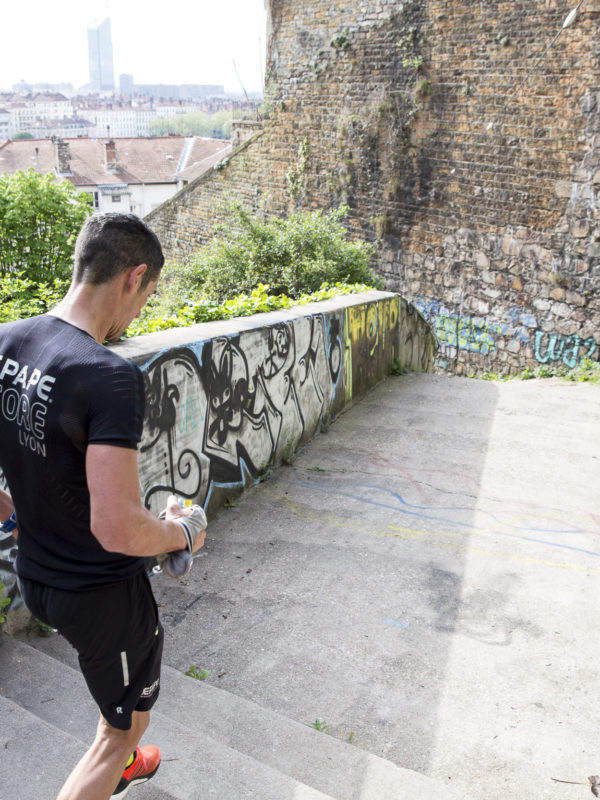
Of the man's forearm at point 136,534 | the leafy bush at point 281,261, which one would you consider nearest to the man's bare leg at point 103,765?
the man's forearm at point 136,534

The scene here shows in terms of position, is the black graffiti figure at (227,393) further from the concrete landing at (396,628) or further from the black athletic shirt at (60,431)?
the black athletic shirt at (60,431)

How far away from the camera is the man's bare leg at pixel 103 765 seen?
1874 mm

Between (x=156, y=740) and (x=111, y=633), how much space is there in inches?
29.9

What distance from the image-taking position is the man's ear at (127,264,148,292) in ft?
6.10

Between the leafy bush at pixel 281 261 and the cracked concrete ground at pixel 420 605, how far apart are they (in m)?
4.11

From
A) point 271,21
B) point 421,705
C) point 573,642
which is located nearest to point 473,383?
point 573,642

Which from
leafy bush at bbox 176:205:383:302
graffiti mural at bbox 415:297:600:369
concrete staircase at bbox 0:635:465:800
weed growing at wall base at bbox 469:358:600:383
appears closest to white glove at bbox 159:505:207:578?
concrete staircase at bbox 0:635:465:800

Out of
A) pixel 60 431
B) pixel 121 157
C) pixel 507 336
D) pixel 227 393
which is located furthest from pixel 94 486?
pixel 121 157

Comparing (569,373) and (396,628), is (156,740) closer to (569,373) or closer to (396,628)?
(396,628)

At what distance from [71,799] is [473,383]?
7.71 meters

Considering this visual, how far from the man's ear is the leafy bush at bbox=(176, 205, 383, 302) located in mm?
7958

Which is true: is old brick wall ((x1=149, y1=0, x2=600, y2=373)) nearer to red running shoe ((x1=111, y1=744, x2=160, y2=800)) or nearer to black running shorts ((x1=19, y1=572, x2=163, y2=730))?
red running shoe ((x1=111, y1=744, x2=160, y2=800))

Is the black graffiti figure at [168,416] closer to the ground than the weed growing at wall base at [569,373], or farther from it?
farther from it

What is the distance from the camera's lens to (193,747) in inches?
92.6
